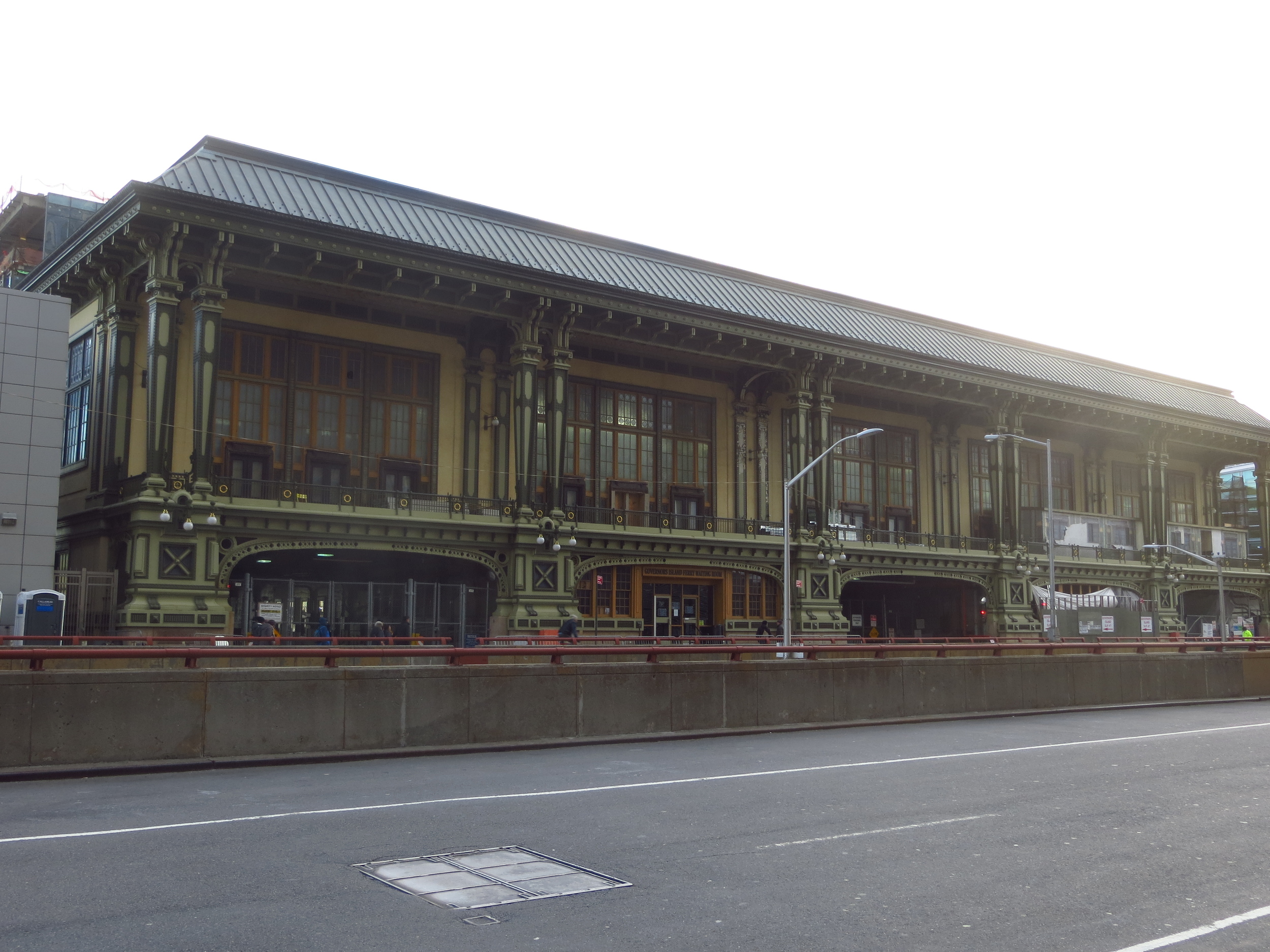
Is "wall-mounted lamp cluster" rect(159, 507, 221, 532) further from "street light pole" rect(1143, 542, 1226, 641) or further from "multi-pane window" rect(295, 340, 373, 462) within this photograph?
"street light pole" rect(1143, 542, 1226, 641)

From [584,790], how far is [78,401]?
102 ft

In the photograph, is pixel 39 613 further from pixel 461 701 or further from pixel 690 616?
pixel 690 616

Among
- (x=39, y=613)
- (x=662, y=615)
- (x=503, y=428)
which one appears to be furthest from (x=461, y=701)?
(x=662, y=615)

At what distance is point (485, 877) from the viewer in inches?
314

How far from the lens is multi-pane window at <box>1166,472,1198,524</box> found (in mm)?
65312

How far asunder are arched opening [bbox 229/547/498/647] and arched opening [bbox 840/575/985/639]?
21.8m

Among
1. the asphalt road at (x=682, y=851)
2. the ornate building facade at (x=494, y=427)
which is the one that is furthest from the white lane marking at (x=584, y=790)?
the ornate building facade at (x=494, y=427)

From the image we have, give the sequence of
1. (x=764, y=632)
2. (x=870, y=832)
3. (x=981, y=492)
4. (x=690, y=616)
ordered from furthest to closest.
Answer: (x=981, y=492) → (x=764, y=632) → (x=690, y=616) → (x=870, y=832)

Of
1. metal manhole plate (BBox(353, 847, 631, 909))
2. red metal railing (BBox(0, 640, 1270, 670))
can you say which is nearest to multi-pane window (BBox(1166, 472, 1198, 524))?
red metal railing (BBox(0, 640, 1270, 670))

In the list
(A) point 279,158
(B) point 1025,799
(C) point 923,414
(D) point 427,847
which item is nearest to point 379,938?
(D) point 427,847

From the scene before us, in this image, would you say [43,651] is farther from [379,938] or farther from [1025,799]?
[1025,799]

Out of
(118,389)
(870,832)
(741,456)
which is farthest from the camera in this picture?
(741,456)

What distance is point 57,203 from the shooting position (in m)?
45.5

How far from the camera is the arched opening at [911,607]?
5422 cm
